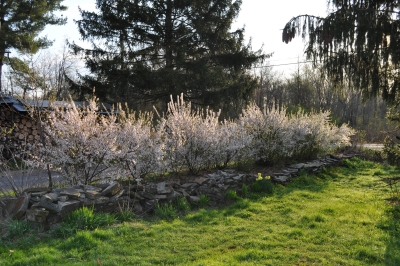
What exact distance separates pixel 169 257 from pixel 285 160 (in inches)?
263

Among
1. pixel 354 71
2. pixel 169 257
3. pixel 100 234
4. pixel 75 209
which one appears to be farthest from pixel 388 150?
pixel 75 209

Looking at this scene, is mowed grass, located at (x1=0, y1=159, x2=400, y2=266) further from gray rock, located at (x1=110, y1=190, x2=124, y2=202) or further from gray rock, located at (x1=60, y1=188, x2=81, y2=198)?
gray rock, located at (x1=60, y1=188, x2=81, y2=198)

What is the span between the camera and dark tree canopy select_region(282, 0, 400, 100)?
455cm

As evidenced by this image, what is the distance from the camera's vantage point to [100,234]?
12.6ft

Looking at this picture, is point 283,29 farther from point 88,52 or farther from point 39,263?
point 88,52

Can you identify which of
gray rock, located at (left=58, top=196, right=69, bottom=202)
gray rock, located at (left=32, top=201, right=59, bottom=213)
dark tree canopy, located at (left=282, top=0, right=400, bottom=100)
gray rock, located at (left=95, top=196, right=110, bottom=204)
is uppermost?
dark tree canopy, located at (left=282, top=0, right=400, bottom=100)

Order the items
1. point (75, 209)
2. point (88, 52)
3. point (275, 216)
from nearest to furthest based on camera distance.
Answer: point (75, 209)
point (275, 216)
point (88, 52)

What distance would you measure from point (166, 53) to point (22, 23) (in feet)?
21.4

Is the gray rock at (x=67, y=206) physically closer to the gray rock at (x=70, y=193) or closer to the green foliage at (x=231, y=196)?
the gray rock at (x=70, y=193)

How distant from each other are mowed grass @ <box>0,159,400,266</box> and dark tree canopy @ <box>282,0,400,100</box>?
2.11 m

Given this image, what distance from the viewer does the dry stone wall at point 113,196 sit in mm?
4203

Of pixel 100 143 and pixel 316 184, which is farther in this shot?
pixel 316 184

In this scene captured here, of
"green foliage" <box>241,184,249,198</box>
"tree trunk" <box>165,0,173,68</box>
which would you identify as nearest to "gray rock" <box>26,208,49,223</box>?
"green foliage" <box>241,184,249,198</box>

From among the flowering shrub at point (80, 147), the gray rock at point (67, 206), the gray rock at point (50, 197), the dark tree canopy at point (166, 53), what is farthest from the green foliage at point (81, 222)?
the dark tree canopy at point (166, 53)
